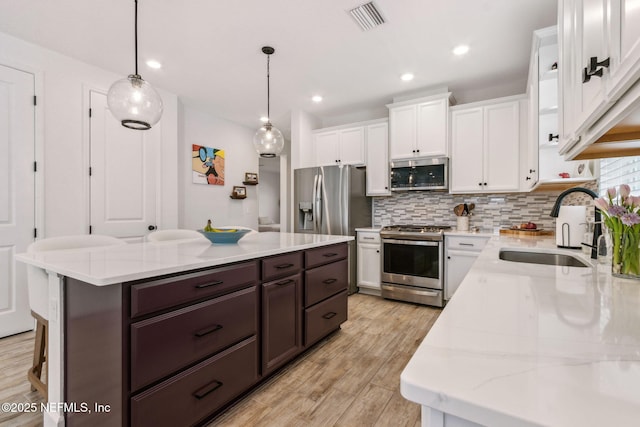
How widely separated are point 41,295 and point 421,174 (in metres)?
3.60

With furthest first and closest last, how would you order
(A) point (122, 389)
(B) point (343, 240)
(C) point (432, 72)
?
(C) point (432, 72) < (B) point (343, 240) < (A) point (122, 389)

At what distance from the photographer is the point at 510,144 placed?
130 inches

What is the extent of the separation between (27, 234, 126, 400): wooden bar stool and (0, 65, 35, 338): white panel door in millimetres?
1261

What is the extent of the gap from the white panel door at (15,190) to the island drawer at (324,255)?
2.65m

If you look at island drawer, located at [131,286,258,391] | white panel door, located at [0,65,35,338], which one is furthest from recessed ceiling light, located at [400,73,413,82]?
white panel door, located at [0,65,35,338]

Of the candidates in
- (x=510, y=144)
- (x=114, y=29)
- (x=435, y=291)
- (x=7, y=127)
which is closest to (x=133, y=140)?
(x=7, y=127)

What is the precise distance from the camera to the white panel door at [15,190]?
2.62 meters

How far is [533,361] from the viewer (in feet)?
1.65

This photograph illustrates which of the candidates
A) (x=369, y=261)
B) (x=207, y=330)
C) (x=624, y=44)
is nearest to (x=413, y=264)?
(x=369, y=261)

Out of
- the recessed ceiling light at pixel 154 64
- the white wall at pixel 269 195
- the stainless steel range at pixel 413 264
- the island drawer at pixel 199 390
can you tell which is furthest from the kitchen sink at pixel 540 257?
Result: the white wall at pixel 269 195

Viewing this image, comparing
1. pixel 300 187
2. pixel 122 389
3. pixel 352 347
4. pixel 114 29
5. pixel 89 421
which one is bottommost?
pixel 352 347

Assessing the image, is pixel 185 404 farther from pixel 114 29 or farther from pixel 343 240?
pixel 114 29

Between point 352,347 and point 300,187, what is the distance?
248cm

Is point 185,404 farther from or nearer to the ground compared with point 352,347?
farther from the ground
